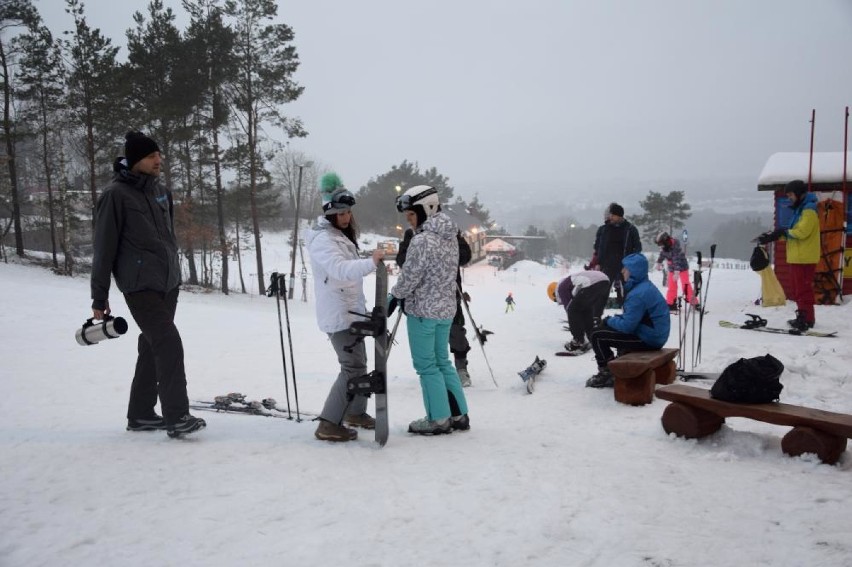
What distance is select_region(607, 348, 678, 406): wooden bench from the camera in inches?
214

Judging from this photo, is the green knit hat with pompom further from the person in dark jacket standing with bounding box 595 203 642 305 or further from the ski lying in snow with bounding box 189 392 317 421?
the person in dark jacket standing with bounding box 595 203 642 305

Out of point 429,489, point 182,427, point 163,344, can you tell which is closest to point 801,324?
point 429,489

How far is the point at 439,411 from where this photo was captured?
15.3 feet

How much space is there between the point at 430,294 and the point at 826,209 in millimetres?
11447

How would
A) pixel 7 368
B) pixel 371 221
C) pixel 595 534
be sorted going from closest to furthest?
pixel 595 534 → pixel 7 368 → pixel 371 221

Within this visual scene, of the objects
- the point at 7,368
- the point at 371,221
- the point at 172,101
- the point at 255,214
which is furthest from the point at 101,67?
the point at 371,221

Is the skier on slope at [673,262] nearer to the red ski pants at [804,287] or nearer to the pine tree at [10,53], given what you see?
the red ski pants at [804,287]

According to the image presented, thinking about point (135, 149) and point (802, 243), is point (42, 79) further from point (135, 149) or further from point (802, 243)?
point (802, 243)

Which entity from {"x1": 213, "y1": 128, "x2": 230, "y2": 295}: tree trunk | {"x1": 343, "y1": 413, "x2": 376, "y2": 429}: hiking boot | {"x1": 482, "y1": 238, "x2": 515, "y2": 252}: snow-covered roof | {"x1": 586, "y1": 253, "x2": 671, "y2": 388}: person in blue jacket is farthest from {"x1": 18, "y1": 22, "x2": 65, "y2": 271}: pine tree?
{"x1": 482, "y1": 238, "x2": 515, "y2": 252}: snow-covered roof

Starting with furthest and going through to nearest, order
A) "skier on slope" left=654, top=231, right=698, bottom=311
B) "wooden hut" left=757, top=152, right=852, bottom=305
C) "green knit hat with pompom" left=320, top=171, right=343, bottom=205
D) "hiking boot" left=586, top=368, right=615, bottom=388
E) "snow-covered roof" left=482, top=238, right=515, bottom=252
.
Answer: "snow-covered roof" left=482, top=238, right=515, bottom=252 → "skier on slope" left=654, top=231, right=698, bottom=311 → "wooden hut" left=757, top=152, right=852, bottom=305 → "hiking boot" left=586, top=368, right=615, bottom=388 → "green knit hat with pompom" left=320, top=171, right=343, bottom=205

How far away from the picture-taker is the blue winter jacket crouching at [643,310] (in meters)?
5.93

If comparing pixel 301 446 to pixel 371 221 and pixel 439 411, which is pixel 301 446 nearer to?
pixel 439 411

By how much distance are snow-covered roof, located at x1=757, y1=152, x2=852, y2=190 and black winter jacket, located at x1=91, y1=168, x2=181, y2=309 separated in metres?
13.2

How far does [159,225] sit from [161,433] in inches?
65.7
